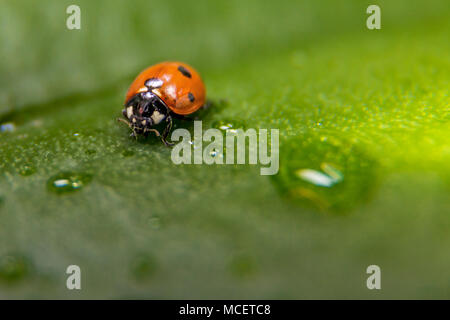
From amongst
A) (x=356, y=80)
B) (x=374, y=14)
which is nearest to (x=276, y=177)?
(x=356, y=80)

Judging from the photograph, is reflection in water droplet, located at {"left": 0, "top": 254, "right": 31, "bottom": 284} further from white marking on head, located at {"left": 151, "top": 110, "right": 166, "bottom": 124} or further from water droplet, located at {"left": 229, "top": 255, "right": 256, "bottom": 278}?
Result: white marking on head, located at {"left": 151, "top": 110, "right": 166, "bottom": 124}

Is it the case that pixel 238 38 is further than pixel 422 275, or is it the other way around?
pixel 238 38

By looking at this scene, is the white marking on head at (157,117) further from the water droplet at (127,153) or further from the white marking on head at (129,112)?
the water droplet at (127,153)

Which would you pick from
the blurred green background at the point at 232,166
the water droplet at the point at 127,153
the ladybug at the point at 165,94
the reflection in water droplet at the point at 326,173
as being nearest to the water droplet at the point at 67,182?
the blurred green background at the point at 232,166

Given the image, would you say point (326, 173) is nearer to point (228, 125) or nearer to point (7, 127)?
point (228, 125)

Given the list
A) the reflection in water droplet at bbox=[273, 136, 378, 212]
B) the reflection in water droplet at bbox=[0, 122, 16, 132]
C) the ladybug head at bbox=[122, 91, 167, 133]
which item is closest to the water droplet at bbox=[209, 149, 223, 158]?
the reflection in water droplet at bbox=[273, 136, 378, 212]

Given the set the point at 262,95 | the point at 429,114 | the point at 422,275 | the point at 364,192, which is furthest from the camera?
the point at 262,95

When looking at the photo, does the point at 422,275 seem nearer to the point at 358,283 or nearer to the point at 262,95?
the point at 358,283
